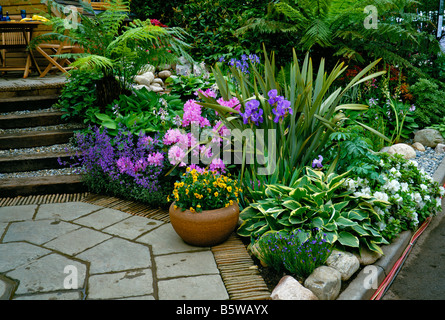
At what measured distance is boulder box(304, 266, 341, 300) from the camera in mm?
2271

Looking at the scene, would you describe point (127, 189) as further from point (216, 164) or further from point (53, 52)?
point (53, 52)

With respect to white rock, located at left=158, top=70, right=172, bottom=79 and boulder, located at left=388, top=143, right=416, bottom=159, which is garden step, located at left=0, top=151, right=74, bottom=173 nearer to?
white rock, located at left=158, top=70, right=172, bottom=79

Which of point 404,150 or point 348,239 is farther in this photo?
point 404,150

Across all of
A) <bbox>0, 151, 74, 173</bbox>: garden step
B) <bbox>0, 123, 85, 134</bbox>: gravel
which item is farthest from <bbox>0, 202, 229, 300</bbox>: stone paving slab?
<bbox>0, 123, 85, 134</bbox>: gravel

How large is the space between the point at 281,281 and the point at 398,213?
1.29 m

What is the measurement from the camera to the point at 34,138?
4.60 metres

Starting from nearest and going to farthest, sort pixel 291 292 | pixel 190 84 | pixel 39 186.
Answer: pixel 291 292, pixel 39 186, pixel 190 84

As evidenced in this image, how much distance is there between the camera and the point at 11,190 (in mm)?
3904

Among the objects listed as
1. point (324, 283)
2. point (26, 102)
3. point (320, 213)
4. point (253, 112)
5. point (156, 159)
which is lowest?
point (324, 283)

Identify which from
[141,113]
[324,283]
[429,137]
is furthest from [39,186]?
[429,137]

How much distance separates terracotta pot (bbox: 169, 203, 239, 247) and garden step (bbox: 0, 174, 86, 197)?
5.26 feet

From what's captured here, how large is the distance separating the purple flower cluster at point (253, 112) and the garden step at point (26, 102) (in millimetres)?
3426

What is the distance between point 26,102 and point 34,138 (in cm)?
83
